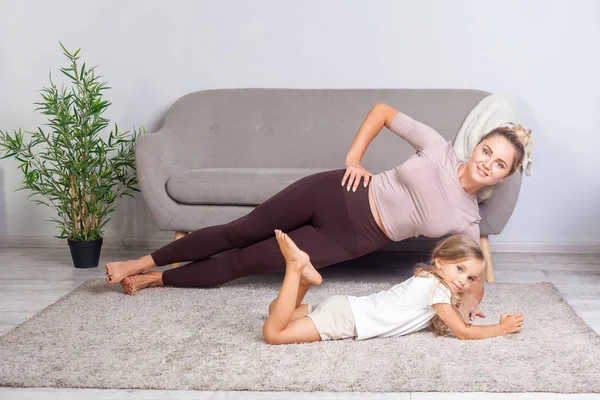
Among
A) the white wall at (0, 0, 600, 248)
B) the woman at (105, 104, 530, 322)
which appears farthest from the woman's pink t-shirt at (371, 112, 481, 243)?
the white wall at (0, 0, 600, 248)

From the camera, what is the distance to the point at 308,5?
3.77m

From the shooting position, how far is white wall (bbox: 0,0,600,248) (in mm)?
3701

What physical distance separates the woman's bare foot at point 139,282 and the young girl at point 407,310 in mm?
755

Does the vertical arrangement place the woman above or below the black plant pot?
above

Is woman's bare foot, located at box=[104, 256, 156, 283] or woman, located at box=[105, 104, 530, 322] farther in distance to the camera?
woman's bare foot, located at box=[104, 256, 156, 283]

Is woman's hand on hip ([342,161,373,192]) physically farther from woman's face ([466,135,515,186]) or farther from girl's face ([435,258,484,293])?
girl's face ([435,258,484,293])

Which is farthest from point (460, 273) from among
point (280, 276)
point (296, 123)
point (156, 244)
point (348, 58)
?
point (156, 244)

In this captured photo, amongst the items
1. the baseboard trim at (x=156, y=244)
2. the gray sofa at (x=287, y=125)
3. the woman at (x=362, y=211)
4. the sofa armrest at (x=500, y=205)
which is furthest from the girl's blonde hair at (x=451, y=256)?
→ the baseboard trim at (x=156, y=244)

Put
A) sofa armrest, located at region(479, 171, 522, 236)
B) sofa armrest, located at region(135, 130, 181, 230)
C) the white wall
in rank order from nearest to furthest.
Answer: sofa armrest, located at region(479, 171, 522, 236) < sofa armrest, located at region(135, 130, 181, 230) < the white wall

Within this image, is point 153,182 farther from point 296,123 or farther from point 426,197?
point 426,197

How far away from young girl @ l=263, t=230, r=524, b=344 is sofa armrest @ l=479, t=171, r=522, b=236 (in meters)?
0.80

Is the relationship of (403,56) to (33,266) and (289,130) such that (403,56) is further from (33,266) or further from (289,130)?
(33,266)

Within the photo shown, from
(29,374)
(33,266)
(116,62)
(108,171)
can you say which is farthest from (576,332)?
(116,62)

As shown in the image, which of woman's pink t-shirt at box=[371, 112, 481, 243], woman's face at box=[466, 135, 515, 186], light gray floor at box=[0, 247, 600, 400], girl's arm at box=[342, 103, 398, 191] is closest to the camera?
light gray floor at box=[0, 247, 600, 400]
